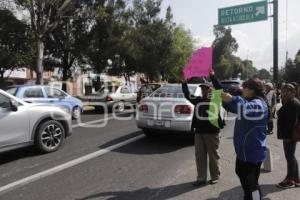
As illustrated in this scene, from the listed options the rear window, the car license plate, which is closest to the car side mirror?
the car license plate

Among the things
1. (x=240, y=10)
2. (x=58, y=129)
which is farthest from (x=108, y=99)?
(x=58, y=129)

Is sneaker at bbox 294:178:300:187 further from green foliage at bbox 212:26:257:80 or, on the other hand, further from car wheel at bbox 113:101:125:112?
green foliage at bbox 212:26:257:80

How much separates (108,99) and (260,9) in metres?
8.53

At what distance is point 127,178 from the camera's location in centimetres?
603

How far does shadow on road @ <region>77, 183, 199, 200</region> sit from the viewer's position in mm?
5145


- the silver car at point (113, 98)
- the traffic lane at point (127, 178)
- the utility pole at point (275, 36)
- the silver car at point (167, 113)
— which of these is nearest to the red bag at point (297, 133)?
the traffic lane at point (127, 178)

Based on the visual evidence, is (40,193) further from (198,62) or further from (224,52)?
(224,52)

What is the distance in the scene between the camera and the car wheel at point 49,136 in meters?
7.63

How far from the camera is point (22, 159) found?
7.29 meters

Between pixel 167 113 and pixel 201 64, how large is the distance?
4.09 meters

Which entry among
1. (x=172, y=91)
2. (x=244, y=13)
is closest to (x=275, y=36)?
(x=244, y=13)

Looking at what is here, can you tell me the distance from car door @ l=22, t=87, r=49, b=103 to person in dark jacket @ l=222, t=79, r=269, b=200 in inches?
366

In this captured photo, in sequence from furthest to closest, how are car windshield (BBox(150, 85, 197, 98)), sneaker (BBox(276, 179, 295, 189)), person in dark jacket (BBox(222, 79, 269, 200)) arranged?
car windshield (BBox(150, 85, 197, 98)) < sneaker (BBox(276, 179, 295, 189)) < person in dark jacket (BBox(222, 79, 269, 200))

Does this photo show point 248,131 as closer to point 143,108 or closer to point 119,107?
point 143,108
